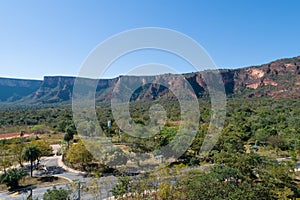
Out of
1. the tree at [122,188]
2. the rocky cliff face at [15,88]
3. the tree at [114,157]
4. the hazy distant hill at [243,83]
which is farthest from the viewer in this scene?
Answer: the rocky cliff face at [15,88]

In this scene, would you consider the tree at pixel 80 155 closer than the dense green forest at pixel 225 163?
No

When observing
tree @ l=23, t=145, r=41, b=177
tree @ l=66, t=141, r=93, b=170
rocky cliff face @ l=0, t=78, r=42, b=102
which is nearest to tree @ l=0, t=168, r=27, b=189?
tree @ l=23, t=145, r=41, b=177

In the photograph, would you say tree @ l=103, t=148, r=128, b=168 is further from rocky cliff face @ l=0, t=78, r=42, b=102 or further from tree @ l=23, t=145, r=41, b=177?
rocky cliff face @ l=0, t=78, r=42, b=102

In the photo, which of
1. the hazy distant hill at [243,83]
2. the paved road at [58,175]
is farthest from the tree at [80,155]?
the hazy distant hill at [243,83]

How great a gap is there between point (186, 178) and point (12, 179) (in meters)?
13.0

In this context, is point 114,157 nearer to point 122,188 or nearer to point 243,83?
point 122,188

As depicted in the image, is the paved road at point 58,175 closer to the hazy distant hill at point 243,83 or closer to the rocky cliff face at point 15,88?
the hazy distant hill at point 243,83

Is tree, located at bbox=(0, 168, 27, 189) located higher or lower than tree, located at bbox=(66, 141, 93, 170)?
lower

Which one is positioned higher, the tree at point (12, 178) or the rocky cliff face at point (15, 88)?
the rocky cliff face at point (15, 88)

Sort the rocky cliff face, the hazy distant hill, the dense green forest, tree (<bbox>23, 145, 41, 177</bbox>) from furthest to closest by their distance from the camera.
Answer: the rocky cliff face < the hazy distant hill < tree (<bbox>23, 145, 41, 177</bbox>) < the dense green forest

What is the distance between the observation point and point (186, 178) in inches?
536

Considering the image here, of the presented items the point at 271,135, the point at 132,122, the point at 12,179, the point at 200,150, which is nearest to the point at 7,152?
the point at 12,179

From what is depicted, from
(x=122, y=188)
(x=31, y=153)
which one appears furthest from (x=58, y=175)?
(x=122, y=188)

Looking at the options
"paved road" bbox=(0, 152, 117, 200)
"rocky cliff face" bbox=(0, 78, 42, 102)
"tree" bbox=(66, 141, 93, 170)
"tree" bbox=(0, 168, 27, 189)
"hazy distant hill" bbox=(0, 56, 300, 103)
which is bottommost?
"paved road" bbox=(0, 152, 117, 200)
